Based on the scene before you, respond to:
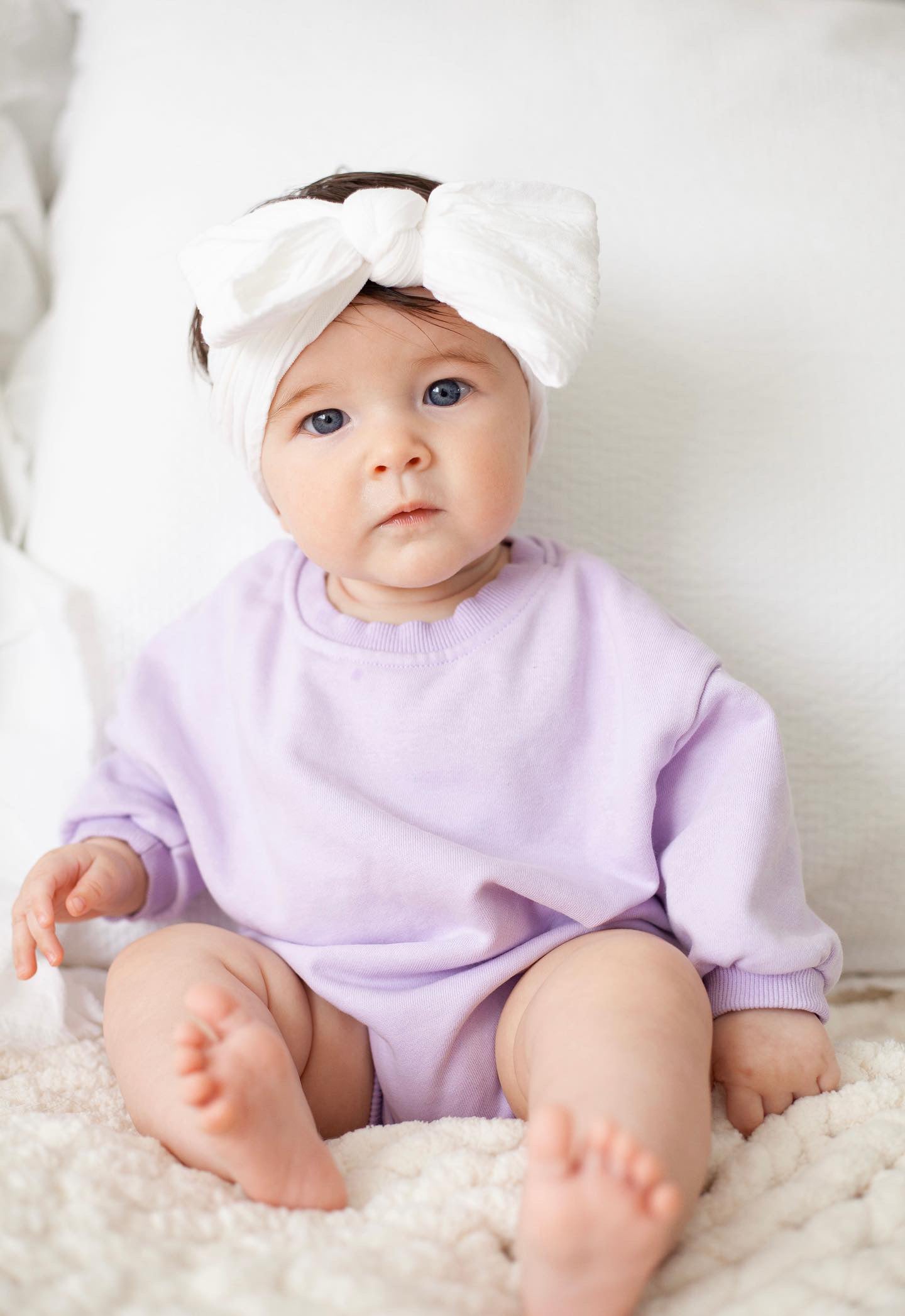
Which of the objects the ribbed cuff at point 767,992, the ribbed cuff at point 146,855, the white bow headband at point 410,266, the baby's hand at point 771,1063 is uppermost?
the white bow headband at point 410,266

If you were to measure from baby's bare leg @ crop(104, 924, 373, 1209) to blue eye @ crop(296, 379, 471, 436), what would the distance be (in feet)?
1.50

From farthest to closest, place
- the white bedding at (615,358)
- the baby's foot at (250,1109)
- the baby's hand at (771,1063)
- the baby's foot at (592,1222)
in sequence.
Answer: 1. the white bedding at (615,358)
2. the baby's hand at (771,1063)
3. the baby's foot at (250,1109)
4. the baby's foot at (592,1222)

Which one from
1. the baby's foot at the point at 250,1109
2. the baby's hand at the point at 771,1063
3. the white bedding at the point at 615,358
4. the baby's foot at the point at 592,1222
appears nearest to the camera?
the baby's foot at the point at 592,1222

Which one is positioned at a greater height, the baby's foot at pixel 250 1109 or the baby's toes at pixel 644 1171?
the baby's toes at pixel 644 1171

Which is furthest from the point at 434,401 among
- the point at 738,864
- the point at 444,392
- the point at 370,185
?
the point at 738,864

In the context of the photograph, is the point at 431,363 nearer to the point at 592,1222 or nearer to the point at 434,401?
the point at 434,401

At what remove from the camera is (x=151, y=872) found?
1.14m

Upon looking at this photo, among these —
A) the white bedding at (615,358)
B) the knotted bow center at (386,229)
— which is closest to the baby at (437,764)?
the knotted bow center at (386,229)

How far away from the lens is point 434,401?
1023 mm

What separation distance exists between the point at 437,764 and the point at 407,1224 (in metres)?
0.40

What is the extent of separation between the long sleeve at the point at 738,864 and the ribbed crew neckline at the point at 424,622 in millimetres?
201

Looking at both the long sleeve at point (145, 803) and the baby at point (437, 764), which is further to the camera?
the long sleeve at point (145, 803)

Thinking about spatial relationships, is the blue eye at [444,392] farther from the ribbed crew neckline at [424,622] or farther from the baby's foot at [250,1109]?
the baby's foot at [250,1109]

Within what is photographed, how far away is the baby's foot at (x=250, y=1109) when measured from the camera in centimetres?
76
